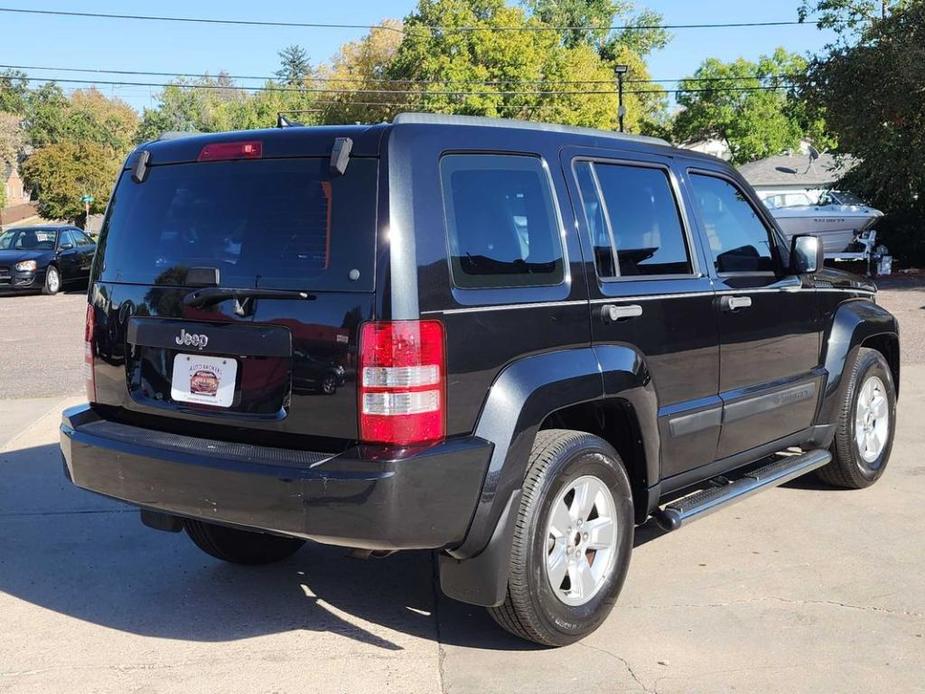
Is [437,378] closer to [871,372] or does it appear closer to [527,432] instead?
[527,432]

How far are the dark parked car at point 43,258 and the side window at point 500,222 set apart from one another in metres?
19.8

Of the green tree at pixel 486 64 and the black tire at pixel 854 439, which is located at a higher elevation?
the green tree at pixel 486 64

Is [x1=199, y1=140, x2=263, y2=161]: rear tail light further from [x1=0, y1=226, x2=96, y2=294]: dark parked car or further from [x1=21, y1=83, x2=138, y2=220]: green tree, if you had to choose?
[x1=21, y1=83, x2=138, y2=220]: green tree

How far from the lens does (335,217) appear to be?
3.42 meters

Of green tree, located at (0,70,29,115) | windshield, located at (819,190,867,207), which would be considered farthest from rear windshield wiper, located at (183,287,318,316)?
green tree, located at (0,70,29,115)

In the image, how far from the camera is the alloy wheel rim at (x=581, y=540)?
380 centimetres

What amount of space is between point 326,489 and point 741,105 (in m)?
59.5

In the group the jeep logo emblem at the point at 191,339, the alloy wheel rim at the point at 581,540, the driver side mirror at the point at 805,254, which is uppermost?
the driver side mirror at the point at 805,254

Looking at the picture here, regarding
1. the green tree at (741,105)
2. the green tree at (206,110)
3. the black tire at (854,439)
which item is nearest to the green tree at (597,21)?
the green tree at (741,105)

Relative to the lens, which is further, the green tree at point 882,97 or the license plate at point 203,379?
the green tree at point 882,97

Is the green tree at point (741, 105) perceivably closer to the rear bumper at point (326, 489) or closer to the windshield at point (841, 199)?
the windshield at point (841, 199)

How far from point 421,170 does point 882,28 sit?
21248 mm

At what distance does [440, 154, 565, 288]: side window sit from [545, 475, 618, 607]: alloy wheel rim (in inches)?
33.5

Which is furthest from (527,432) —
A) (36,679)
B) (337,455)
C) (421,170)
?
(36,679)
